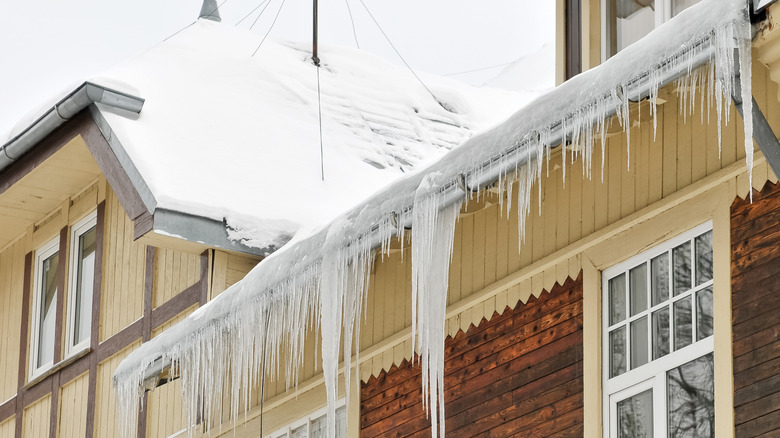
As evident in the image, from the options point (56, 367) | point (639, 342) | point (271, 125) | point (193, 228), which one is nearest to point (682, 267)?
point (639, 342)

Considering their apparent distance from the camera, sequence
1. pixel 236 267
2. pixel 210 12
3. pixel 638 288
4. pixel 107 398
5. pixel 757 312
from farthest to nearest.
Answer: pixel 210 12, pixel 107 398, pixel 236 267, pixel 638 288, pixel 757 312

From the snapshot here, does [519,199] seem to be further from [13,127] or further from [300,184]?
[13,127]

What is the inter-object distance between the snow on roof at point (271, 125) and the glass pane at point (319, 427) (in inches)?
64.5

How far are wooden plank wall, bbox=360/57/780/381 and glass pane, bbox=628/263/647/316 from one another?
1.09 feet

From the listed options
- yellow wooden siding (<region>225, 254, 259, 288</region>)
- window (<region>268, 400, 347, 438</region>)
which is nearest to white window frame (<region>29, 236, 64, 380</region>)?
yellow wooden siding (<region>225, 254, 259, 288</region>)

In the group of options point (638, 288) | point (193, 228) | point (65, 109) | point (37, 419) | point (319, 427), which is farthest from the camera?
point (37, 419)

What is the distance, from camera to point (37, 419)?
14992mm

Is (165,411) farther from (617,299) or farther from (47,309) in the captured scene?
(617,299)

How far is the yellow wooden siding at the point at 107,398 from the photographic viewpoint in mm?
13539

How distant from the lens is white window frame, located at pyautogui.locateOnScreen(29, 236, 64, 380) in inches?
605

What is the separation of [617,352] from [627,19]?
222cm

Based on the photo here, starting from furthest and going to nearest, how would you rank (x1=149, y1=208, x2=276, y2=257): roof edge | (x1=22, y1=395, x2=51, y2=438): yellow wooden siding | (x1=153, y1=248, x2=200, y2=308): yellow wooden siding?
(x1=22, y1=395, x2=51, y2=438): yellow wooden siding
(x1=153, y1=248, x2=200, y2=308): yellow wooden siding
(x1=149, y1=208, x2=276, y2=257): roof edge

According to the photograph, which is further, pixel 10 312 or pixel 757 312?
pixel 10 312

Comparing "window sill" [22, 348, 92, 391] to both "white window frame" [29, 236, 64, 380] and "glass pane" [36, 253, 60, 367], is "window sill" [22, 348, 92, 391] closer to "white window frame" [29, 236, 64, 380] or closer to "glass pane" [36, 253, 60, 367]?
"white window frame" [29, 236, 64, 380]
